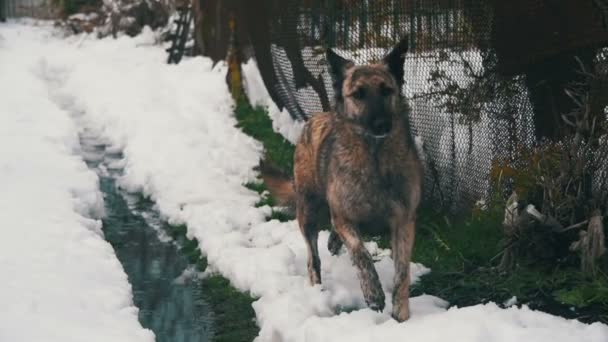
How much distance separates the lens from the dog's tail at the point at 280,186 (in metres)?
7.14

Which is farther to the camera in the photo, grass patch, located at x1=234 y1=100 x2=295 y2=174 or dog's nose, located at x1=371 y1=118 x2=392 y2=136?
grass patch, located at x1=234 y1=100 x2=295 y2=174

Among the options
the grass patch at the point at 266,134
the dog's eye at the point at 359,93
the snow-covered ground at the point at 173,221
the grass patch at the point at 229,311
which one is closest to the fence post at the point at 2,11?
the snow-covered ground at the point at 173,221

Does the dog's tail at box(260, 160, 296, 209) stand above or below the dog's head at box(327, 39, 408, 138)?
below

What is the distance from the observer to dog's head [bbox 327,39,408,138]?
5.29 metres

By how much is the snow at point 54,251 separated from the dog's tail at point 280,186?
1343 mm

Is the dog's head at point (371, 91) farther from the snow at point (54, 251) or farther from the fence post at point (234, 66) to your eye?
the fence post at point (234, 66)

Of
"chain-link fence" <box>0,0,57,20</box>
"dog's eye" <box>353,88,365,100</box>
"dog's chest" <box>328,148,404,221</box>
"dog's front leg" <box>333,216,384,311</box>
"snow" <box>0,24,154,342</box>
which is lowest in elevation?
"chain-link fence" <box>0,0,57,20</box>

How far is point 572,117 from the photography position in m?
6.12

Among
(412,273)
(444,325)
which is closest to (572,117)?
(412,273)

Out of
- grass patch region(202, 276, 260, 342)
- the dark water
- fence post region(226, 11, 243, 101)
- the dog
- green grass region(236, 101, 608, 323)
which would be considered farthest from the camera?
fence post region(226, 11, 243, 101)

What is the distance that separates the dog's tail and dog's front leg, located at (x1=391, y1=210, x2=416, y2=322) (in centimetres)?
159

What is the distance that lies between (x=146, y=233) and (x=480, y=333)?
4.63 m

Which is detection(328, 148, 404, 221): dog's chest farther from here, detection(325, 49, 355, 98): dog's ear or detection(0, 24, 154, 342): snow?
detection(0, 24, 154, 342): snow

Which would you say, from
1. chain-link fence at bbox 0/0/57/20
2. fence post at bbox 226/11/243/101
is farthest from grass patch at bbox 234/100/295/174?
chain-link fence at bbox 0/0/57/20
